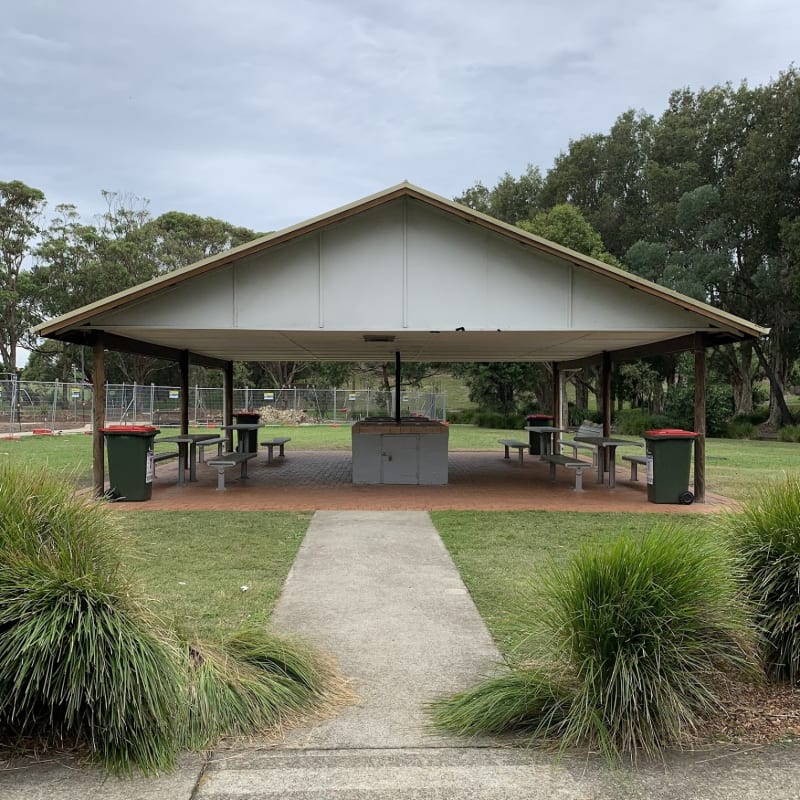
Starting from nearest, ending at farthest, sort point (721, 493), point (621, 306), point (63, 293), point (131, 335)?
point (621, 306) → point (131, 335) → point (721, 493) → point (63, 293)

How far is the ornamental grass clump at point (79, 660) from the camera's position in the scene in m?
3.29

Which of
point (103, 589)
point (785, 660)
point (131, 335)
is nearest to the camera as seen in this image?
point (103, 589)

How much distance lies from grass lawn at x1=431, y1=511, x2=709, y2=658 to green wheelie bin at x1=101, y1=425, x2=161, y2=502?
486 cm

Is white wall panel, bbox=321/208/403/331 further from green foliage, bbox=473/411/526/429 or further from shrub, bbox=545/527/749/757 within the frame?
green foliage, bbox=473/411/526/429

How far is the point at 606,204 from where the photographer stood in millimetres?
43719

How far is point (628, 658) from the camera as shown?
140 inches

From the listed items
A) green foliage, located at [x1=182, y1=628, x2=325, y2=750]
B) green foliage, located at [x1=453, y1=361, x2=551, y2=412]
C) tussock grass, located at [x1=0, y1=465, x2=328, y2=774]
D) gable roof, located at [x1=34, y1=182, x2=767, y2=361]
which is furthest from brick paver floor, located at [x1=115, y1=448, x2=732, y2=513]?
green foliage, located at [x1=453, y1=361, x2=551, y2=412]

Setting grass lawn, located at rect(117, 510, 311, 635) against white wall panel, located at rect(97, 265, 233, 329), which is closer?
grass lawn, located at rect(117, 510, 311, 635)

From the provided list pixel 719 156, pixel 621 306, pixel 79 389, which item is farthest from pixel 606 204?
pixel 621 306

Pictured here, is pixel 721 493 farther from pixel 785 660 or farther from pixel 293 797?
pixel 293 797

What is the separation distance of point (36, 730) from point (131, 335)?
949cm

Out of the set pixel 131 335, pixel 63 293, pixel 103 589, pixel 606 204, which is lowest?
pixel 103 589

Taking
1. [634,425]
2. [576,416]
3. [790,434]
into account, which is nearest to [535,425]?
[634,425]

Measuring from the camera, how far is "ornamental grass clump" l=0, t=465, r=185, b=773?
10.8ft
